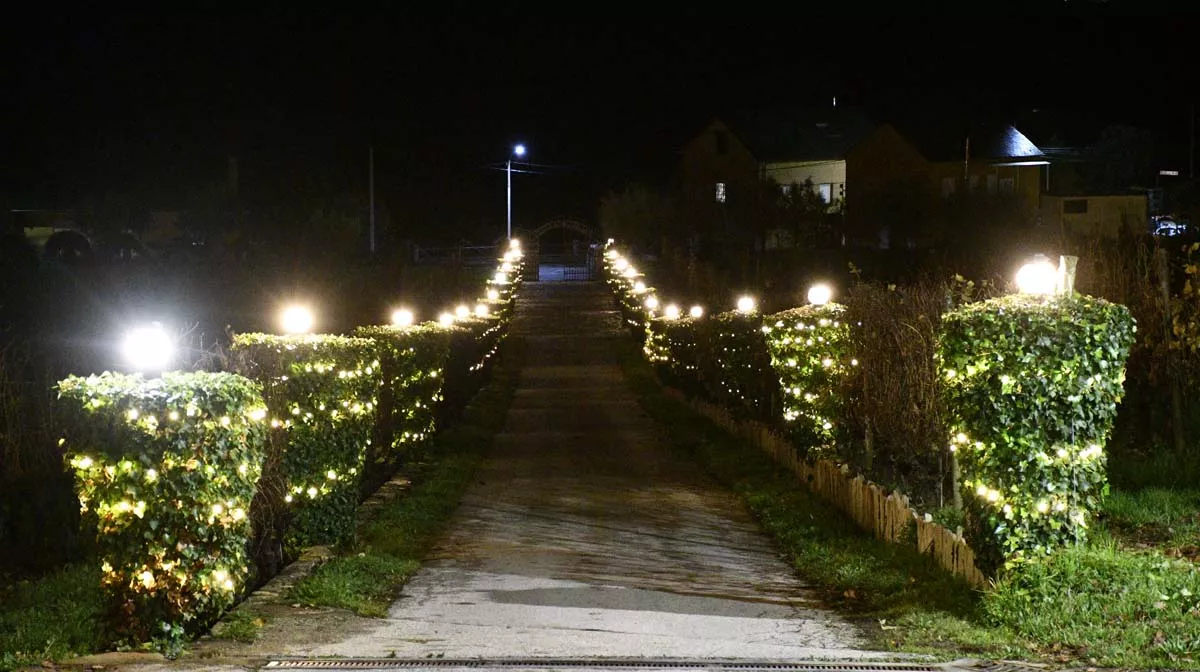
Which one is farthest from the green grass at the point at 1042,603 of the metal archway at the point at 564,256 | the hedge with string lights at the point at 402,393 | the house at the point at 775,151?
the metal archway at the point at 564,256

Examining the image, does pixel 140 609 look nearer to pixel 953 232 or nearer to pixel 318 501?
pixel 318 501

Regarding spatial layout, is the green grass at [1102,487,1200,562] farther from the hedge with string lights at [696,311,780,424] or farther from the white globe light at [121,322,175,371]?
the white globe light at [121,322,175,371]

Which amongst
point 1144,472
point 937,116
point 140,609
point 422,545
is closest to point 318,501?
point 422,545

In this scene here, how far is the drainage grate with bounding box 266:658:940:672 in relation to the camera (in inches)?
301

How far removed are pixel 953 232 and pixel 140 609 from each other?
5080 cm

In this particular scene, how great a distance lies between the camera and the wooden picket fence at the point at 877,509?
1000cm

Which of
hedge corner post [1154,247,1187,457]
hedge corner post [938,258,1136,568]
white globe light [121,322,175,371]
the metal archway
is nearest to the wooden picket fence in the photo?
hedge corner post [938,258,1136,568]

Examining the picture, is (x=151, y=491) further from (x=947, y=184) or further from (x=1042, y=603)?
(x=947, y=184)

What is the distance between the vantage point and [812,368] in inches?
620

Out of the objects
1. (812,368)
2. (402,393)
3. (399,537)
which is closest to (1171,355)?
(812,368)

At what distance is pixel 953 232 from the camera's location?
182 ft

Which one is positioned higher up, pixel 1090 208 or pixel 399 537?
pixel 1090 208

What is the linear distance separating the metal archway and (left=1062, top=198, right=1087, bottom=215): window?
23.6 metres

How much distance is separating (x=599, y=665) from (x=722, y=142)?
213 ft
